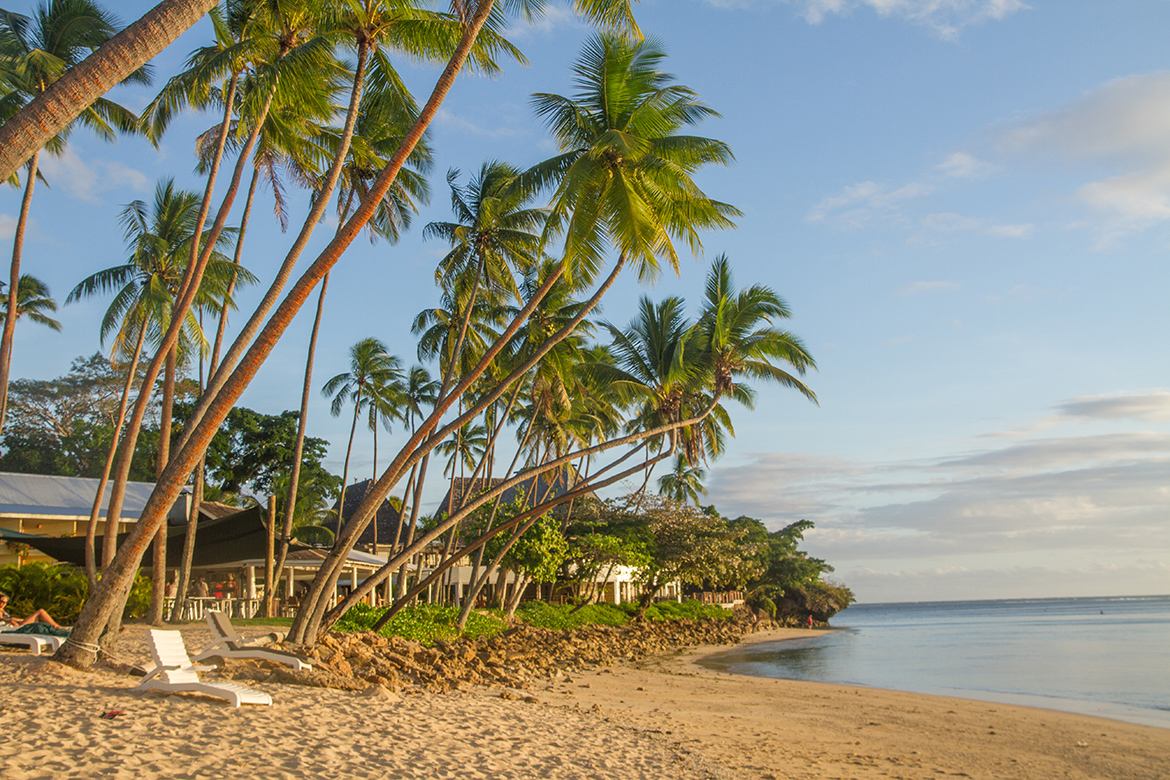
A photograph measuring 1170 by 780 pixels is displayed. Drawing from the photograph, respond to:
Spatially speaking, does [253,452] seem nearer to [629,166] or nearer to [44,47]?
[44,47]

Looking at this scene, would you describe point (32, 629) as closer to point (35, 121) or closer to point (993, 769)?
point (35, 121)

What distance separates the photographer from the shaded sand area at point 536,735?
5.28 metres

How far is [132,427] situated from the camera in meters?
11.3

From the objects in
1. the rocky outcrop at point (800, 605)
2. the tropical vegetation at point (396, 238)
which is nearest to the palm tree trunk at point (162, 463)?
the tropical vegetation at point (396, 238)

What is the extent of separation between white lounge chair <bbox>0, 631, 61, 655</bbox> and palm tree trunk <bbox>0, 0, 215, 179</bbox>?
6231mm

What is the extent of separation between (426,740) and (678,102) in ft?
32.4

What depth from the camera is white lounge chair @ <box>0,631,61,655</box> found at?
8367 mm

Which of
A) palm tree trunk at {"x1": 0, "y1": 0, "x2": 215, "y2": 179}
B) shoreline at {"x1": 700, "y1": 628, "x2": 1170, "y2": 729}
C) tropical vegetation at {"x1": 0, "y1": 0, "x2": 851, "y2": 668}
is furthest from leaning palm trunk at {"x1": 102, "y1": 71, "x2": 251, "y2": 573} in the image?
shoreline at {"x1": 700, "y1": 628, "x2": 1170, "y2": 729}

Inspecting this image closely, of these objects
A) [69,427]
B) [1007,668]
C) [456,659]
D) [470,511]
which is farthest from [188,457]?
[69,427]

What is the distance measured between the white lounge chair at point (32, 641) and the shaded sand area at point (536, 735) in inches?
7.1

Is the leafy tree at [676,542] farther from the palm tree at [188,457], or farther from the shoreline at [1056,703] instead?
the palm tree at [188,457]

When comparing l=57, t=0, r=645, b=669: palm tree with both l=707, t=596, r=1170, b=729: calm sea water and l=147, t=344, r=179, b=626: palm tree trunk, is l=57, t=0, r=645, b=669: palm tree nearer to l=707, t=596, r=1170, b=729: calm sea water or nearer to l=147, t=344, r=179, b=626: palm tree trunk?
l=147, t=344, r=179, b=626: palm tree trunk

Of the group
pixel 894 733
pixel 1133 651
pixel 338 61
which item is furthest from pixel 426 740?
pixel 1133 651

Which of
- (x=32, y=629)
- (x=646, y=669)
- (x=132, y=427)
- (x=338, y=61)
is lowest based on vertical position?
(x=646, y=669)
